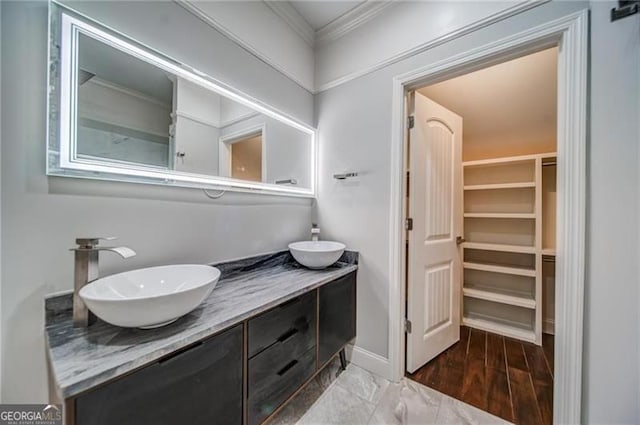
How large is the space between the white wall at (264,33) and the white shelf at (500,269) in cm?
237

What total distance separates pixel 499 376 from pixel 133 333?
87.2 inches

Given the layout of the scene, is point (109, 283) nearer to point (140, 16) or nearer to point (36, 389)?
point (36, 389)

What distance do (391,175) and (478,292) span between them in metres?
1.67

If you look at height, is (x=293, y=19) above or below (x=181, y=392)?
above

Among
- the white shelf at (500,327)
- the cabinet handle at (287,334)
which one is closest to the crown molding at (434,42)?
the cabinet handle at (287,334)

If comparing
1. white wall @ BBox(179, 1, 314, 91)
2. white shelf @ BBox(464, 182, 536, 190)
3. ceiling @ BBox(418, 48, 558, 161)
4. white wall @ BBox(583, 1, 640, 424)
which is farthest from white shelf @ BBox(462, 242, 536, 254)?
white wall @ BBox(179, 1, 314, 91)

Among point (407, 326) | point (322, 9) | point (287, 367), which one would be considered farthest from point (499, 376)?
point (322, 9)

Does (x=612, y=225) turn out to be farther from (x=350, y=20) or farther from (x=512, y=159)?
(x=350, y=20)

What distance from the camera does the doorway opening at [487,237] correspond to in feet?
5.50

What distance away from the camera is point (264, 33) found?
5.42 ft

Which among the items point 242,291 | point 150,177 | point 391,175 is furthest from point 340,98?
point 242,291

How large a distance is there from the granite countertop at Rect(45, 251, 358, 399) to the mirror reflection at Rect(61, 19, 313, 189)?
611 millimetres

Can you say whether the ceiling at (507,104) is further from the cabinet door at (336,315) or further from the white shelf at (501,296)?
the cabinet door at (336,315)

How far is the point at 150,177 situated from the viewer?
1.11 metres
